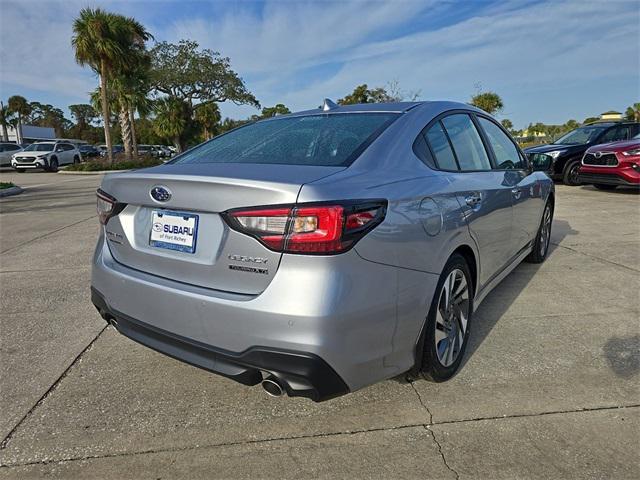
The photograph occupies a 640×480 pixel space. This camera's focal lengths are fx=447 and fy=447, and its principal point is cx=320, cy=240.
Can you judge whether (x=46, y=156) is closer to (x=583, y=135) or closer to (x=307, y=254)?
(x=583, y=135)

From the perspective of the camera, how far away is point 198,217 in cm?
196

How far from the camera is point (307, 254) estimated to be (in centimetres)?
173

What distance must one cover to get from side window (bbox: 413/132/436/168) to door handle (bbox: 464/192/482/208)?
1.10 ft

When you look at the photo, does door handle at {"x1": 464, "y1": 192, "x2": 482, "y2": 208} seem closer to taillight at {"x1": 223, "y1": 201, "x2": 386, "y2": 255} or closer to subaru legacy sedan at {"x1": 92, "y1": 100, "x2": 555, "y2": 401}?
subaru legacy sedan at {"x1": 92, "y1": 100, "x2": 555, "y2": 401}

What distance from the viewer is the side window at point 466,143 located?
2.86 m

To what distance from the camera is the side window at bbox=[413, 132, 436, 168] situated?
239 centimetres

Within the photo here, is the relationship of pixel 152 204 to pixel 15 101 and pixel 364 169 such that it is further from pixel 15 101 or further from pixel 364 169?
pixel 15 101

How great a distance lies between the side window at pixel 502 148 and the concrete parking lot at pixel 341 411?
1183mm

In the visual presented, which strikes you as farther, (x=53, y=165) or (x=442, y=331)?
(x=53, y=165)

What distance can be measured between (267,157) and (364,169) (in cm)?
56

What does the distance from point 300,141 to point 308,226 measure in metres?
0.92

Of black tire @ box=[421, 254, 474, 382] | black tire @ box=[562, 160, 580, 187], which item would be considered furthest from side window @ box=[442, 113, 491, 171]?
black tire @ box=[562, 160, 580, 187]

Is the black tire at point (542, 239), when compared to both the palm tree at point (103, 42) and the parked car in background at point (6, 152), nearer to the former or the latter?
the palm tree at point (103, 42)

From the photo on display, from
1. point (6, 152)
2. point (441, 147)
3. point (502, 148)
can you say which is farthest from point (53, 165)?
point (441, 147)
